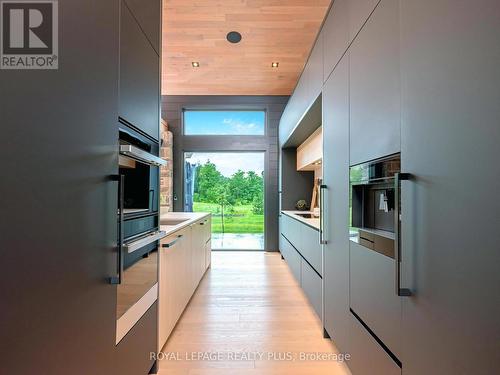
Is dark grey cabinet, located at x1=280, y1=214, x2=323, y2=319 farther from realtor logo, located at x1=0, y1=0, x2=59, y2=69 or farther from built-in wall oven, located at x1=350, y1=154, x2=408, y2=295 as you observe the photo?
realtor logo, located at x1=0, y1=0, x2=59, y2=69

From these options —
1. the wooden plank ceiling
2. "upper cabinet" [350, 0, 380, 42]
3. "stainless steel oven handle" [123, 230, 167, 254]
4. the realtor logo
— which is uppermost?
the wooden plank ceiling

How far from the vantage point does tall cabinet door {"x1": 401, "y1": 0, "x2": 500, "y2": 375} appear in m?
0.71

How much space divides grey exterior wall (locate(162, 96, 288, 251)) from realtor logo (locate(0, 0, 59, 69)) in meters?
4.73

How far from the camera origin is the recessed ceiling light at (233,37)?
3.58 m

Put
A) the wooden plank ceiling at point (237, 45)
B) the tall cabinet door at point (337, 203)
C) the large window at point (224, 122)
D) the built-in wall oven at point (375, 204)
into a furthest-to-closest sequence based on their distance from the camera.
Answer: the large window at point (224, 122) < the wooden plank ceiling at point (237, 45) < the tall cabinet door at point (337, 203) < the built-in wall oven at point (375, 204)

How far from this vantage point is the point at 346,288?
5.76 ft

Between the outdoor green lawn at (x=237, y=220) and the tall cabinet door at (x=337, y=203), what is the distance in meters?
3.53

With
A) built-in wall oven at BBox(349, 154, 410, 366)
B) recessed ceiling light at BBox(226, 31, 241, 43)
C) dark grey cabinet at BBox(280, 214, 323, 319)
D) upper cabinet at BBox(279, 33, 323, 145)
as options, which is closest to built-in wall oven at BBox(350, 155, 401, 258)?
built-in wall oven at BBox(349, 154, 410, 366)

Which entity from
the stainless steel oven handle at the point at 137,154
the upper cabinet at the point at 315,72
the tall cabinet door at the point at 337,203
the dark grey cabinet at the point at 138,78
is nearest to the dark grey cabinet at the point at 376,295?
the tall cabinet door at the point at 337,203

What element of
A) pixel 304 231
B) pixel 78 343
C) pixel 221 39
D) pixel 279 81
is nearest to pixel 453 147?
pixel 78 343

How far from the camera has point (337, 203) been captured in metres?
1.95

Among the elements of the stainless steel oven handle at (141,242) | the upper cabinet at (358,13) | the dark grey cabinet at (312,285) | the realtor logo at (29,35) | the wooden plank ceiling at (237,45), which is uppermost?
the wooden plank ceiling at (237,45)

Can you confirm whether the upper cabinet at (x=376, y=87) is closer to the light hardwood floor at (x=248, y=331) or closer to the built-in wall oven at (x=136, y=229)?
the built-in wall oven at (x=136, y=229)

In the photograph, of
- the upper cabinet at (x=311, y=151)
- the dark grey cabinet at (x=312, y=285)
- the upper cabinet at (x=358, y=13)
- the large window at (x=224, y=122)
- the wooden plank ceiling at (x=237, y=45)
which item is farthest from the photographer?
the large window at (x=224, y=122)
